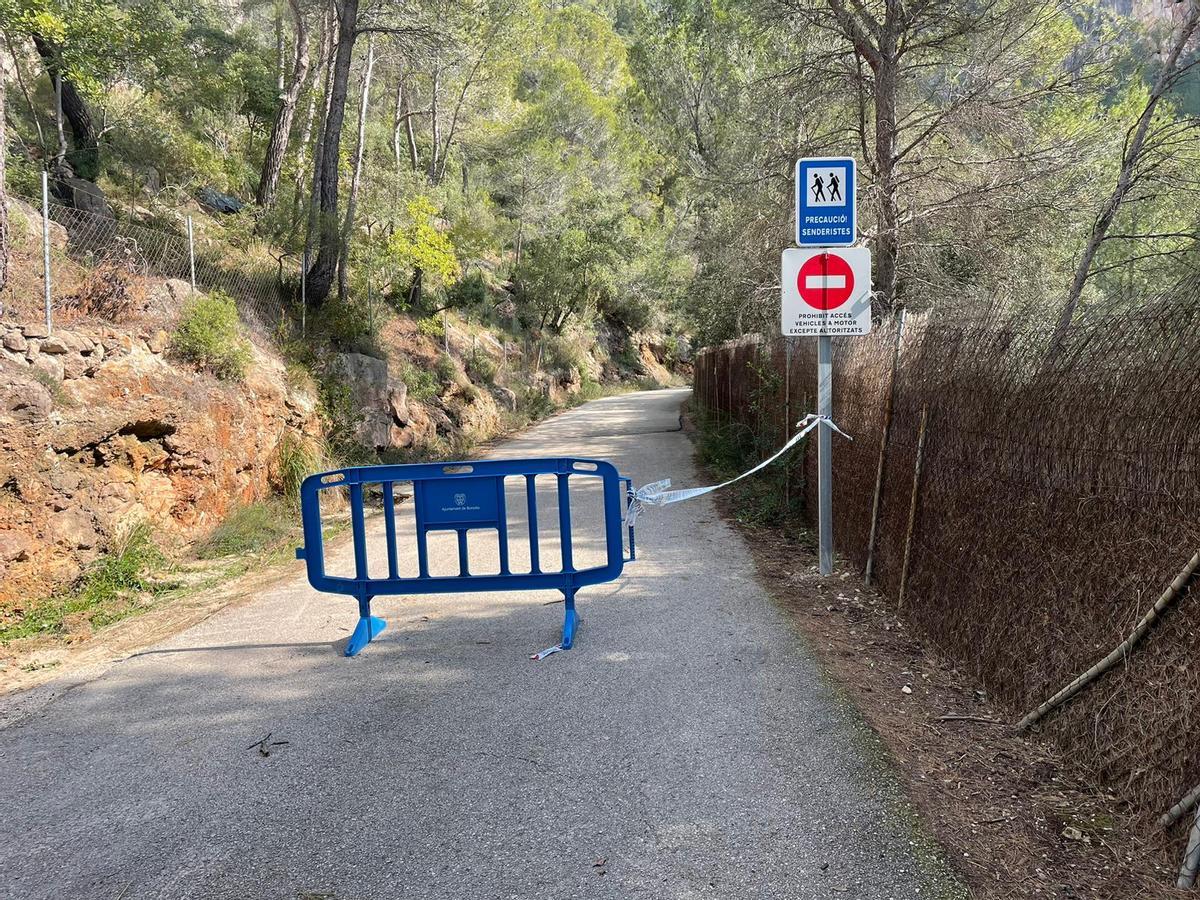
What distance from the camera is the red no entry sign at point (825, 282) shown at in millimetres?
6371

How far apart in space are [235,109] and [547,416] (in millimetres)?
13041

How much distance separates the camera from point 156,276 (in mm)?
9844

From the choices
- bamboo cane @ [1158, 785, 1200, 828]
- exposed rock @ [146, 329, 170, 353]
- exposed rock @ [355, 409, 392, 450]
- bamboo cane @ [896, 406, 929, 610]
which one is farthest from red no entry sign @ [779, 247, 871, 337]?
exposed rock @ [355, 409, 392, 450]

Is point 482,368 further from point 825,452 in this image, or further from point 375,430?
point 825,452

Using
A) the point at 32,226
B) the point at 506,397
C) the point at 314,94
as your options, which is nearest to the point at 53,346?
the point at 32,226

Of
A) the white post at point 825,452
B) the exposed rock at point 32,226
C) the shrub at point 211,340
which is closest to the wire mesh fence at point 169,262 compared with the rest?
the exposed rock at point 32,226

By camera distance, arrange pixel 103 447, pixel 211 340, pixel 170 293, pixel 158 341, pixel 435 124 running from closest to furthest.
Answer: pixel 103 447 < pixel 158 341 < pixel 211 340 < pixel 170 293 < pixel 435 124

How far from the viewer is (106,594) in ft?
21.1

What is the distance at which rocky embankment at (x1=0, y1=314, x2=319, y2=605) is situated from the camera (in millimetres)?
6004

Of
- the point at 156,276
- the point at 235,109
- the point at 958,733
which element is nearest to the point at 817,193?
the point at 958,733

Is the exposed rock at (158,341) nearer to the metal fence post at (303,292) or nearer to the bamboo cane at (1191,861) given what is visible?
the metal fence post at (303,292)

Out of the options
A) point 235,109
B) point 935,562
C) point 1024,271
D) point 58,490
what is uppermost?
point 235,109

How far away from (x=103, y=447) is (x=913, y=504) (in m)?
6.99

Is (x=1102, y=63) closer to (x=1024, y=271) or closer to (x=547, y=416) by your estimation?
(x=1024, y=271)
